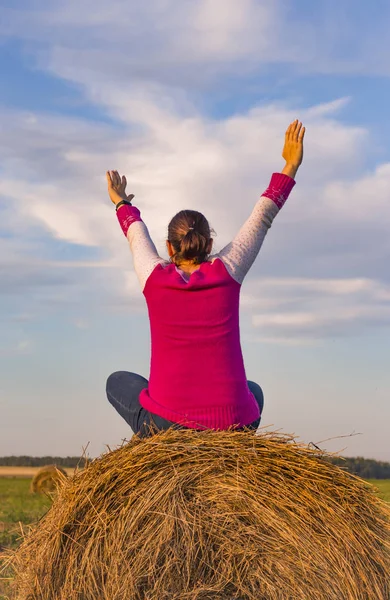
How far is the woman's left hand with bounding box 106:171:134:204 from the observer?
19.9ft

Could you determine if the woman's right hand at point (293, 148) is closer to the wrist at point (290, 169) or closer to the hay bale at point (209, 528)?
the wrist at point (290, 169)

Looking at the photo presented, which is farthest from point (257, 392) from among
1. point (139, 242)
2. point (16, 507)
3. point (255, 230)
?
point (16, 507)

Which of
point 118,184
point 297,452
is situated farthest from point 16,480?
point 297,452

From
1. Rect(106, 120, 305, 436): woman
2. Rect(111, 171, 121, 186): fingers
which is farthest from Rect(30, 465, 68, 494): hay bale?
Rect(106, 120, 305, 436): woman

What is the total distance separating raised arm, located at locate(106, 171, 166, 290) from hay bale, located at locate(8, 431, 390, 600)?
1204 millimetres

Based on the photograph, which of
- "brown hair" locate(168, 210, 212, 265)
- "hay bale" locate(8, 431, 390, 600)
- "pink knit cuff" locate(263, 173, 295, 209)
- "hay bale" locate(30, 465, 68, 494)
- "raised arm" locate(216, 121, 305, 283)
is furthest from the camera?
"hay bale" locate(30, 465, 68, 494)

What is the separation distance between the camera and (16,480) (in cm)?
1589

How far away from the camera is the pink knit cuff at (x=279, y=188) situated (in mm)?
5680

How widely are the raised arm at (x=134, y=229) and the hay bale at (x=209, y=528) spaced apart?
1.20 meters

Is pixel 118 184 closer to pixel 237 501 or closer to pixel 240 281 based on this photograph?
pixel 240 281

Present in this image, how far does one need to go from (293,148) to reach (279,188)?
0.45 m

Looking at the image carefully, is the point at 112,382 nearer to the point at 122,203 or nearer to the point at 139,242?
the point at 139,242

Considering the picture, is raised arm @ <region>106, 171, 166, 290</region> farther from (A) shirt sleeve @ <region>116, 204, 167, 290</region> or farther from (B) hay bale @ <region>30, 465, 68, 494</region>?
(B) hay bale @ <region>30, 465, 68, 494</region>

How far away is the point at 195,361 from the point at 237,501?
3.00 ft
